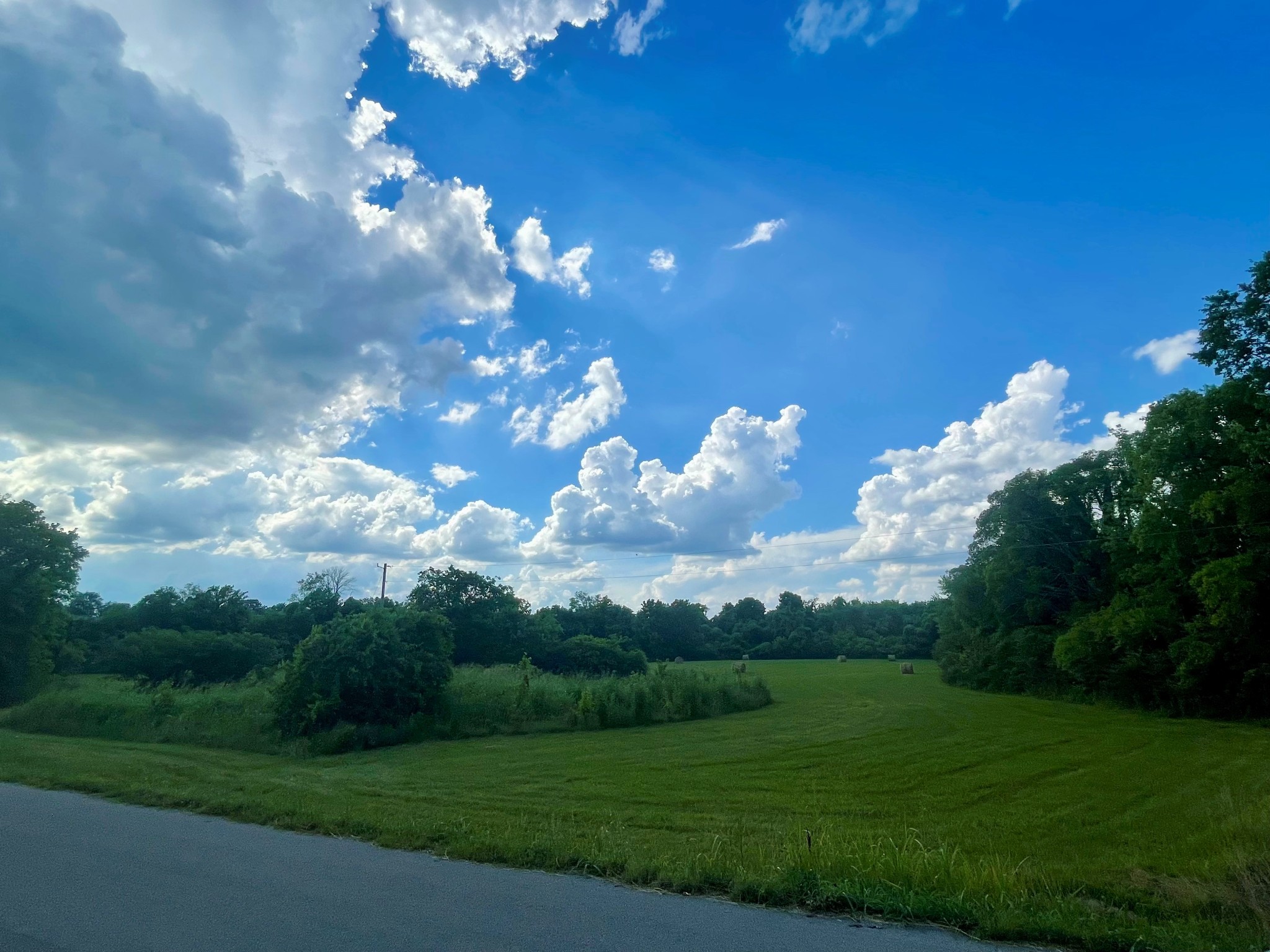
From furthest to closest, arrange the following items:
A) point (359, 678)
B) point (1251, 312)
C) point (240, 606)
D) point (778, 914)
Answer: point (240, 606)
point (1251, 312)
point (359, 678)
point (778, 914)

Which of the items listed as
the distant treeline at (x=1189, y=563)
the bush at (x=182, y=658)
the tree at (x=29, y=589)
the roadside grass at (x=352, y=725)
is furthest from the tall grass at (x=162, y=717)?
the distant treeline at (x=1189, y=563)

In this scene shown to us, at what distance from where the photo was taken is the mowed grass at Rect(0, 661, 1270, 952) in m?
6.26

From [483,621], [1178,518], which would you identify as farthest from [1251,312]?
[483,621]

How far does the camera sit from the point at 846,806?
13.6 m

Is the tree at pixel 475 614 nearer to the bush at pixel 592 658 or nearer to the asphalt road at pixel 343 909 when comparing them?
the bush at pixel 592 658

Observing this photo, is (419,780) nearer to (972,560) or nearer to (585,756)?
(585,756)

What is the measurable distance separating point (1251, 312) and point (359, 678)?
1368 inches

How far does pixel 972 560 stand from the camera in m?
49.7

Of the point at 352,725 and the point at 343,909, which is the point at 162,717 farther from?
the point at 343,909

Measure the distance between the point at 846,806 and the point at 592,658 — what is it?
36805 millimetres

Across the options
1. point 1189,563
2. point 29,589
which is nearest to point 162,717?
point 29,589

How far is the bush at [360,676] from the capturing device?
23.0m

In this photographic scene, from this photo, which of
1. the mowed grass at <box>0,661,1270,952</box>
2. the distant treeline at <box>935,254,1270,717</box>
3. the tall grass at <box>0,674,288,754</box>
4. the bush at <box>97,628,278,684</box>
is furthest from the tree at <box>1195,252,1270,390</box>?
the bush at <box>97,628,278,684</box>

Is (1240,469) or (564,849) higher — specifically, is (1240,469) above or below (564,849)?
above
